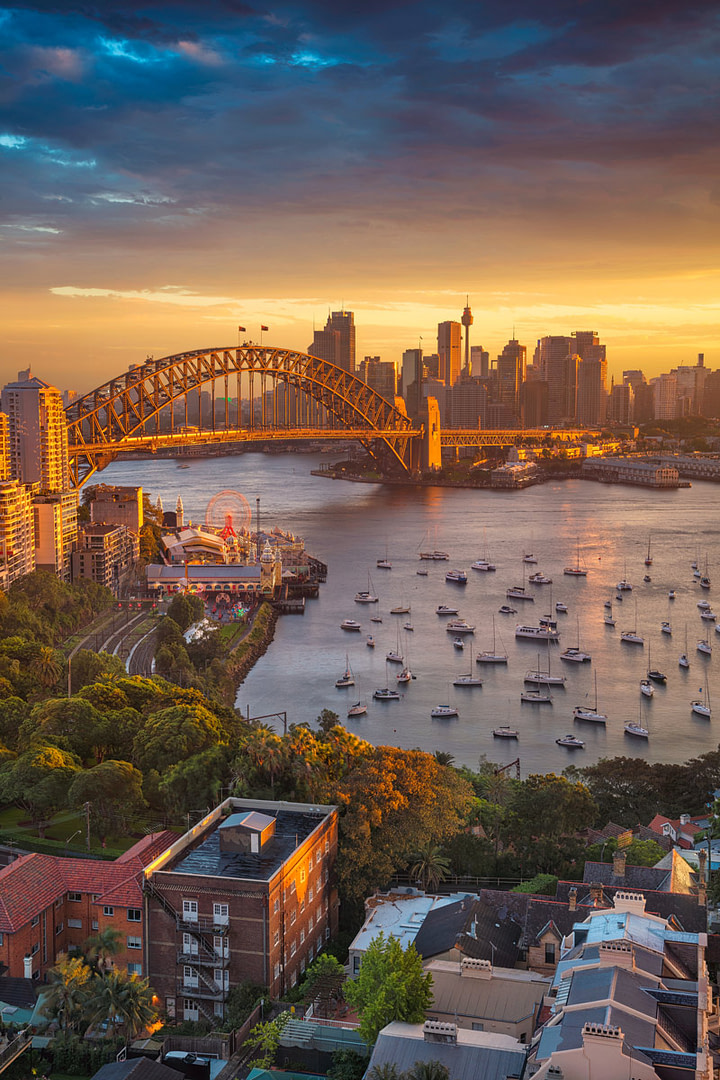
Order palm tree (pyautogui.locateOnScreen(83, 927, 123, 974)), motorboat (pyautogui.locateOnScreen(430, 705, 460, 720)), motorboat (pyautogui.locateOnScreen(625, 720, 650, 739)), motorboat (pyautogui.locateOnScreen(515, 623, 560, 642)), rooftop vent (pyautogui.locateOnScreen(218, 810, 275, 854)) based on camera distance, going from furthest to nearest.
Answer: motorboat (pyautogui.locateOnScreen(515, 623, 560, 642)) → motorboat (pyautogui.locateOnScreen(430, 705, 460, 720)) → motorboat (pyautogui.locateOnScreen(625, 720, 650, 739)) → rooftop vent (pyautogui.locateOnScreen(218, 810, 275, 854)) → palm tree (pyautogui.locateOnScreen(83, 927, 123, 974))

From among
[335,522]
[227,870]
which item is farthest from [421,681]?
[335,522]

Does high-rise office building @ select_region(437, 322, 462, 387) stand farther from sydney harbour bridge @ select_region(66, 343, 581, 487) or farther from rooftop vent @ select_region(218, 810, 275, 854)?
rooftop vent @ select_region(218, 810, 275, 854)

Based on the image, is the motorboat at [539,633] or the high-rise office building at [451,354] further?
the high-rise office building at [451,354]

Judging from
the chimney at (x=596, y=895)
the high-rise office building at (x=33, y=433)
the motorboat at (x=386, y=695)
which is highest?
the high-rise office building at (x=33, y=433)

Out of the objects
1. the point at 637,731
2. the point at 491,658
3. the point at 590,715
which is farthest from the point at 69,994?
the point at 491,658

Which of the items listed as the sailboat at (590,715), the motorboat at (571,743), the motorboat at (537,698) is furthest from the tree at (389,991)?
the motorboat at (537,698)

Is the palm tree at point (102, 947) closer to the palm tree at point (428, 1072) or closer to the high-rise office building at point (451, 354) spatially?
the palm tree at point (428, 1072)

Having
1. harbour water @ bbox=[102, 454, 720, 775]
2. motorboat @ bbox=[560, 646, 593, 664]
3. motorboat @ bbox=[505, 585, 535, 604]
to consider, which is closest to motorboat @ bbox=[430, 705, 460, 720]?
harbour water @ bbox=[102, 454, 720, 775]

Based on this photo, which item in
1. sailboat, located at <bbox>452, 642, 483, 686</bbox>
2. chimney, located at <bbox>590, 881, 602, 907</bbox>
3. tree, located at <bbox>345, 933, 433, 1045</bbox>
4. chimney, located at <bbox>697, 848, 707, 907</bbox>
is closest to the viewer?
tree, located at <bbox>345, 933, 433, 1045</bbox>
